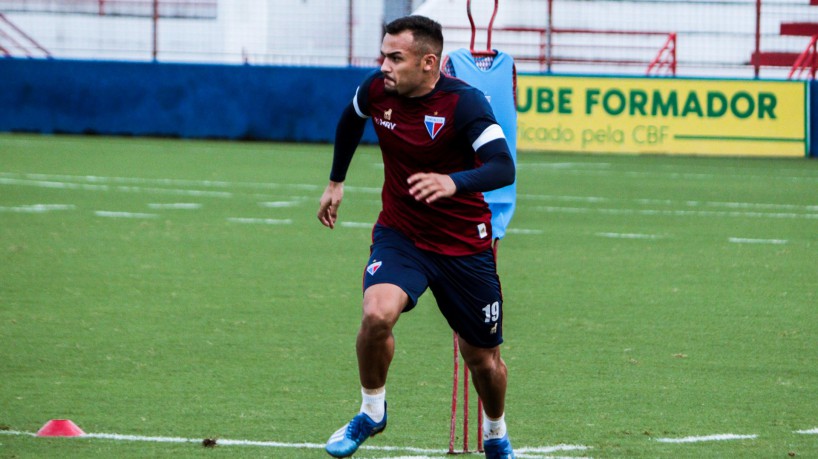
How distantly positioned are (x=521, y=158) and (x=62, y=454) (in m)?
19.7

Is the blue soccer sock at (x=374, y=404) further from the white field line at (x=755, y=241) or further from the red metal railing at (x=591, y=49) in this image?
the red metal railing at (x=591, y=49)

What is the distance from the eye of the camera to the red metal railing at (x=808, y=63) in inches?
1156

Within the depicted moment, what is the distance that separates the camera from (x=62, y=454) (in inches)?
262

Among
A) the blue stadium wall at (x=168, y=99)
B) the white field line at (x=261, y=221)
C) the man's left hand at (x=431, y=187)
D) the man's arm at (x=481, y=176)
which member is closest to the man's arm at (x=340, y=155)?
the man's arm at (x=481, y=176)

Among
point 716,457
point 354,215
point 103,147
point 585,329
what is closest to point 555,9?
point 103,147

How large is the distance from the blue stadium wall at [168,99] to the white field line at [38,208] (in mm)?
11928

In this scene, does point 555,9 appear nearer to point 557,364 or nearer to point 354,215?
point 354,215

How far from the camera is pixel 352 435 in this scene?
6.32 m

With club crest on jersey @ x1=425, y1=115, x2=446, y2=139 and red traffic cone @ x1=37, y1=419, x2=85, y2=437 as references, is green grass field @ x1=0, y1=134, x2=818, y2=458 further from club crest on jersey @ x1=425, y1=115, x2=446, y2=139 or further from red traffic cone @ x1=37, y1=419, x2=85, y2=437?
club crest on jersey @ x1=425, y1=115, x2=446, y2=139

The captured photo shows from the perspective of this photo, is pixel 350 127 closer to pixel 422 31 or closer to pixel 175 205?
pixel 422 31

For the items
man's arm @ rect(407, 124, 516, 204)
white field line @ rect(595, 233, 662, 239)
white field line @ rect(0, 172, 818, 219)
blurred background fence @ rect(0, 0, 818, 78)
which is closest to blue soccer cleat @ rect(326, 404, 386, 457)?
man's arm @ rect(407, 124, 516, 204)

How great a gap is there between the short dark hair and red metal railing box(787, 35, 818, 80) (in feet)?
79.3

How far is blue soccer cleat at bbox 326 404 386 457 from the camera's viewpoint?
246 inches

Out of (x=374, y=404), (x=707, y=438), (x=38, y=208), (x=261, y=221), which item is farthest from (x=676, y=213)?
(x=374, y=404)
